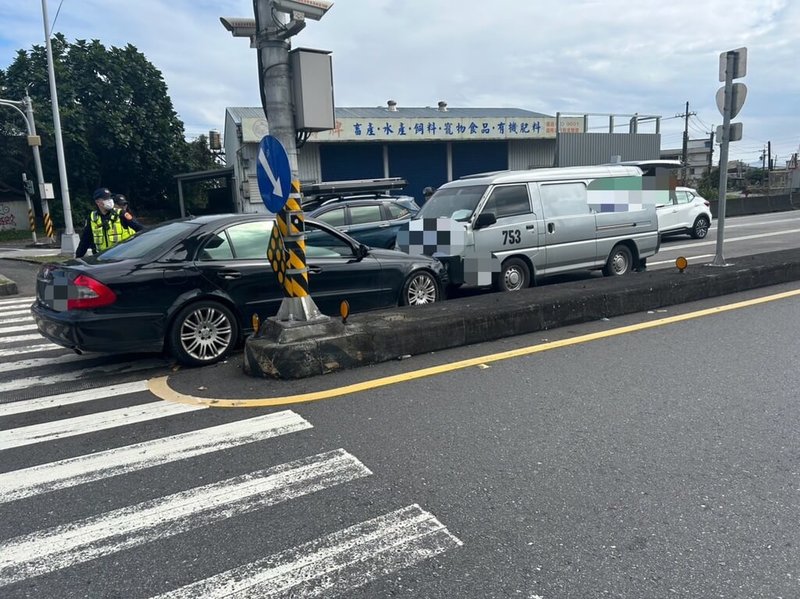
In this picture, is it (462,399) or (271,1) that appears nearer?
(462,399)

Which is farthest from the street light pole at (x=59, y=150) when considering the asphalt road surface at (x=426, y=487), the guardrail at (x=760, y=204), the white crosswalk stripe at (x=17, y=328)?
the guardrail at (x=760, y=204)

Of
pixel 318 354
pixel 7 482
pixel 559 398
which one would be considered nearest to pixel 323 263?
pixel 318 354

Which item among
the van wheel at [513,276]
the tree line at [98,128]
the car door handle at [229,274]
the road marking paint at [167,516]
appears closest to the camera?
the road marking paint at [167,516]

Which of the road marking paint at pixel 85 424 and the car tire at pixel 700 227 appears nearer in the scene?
the road marking paint at pixel 85 424

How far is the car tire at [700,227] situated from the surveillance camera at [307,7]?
15312 mm

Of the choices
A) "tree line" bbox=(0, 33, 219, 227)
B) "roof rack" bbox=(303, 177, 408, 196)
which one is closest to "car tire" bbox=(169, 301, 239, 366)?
"roof rack" bbox=(303, 177, 408, 196)

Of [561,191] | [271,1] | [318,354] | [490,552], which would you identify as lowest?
[490,552]

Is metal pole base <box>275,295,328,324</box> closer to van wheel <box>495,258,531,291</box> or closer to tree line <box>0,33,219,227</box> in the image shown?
van wheel <box>495,258,531,291</box>

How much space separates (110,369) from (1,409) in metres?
1.17

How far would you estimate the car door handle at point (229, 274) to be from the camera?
610 centimetres

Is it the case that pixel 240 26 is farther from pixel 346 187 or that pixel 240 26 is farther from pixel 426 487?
pixel 346 187

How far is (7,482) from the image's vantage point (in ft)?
11.8

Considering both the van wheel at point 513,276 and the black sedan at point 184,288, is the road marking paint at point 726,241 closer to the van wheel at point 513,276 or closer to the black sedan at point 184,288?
the van wheel at point 513,276

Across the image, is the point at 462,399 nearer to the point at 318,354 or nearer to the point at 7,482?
the point at 318,354
